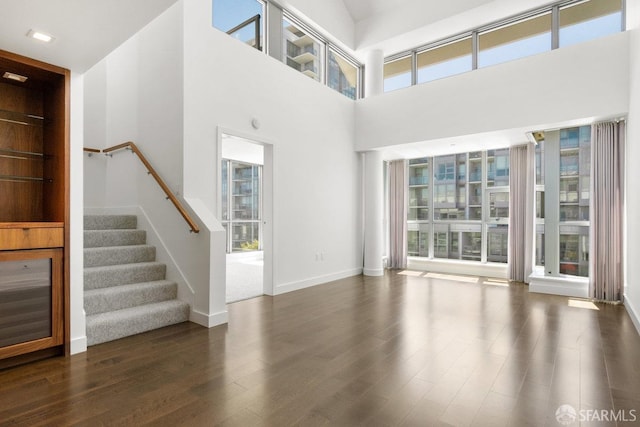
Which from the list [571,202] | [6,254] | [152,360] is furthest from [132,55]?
[571,202]

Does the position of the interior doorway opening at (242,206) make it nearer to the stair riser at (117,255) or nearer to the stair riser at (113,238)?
the stair riser at (113,238)

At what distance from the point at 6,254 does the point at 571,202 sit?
22.6 feet

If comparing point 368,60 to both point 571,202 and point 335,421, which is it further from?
point 335,421

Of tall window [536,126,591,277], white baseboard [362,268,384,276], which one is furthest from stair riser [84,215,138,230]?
tall window [536,126,591,277]

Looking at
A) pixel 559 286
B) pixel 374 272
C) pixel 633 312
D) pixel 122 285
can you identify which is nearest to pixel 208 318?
pixel 122 285

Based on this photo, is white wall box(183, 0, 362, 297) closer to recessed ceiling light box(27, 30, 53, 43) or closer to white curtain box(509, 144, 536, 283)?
recessed ceiling light box(27, 30, 53, 43)

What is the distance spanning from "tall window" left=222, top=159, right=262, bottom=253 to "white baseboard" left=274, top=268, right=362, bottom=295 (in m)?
4.23

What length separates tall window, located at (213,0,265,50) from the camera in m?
4.79

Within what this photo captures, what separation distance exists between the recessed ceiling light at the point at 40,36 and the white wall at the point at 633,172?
5.57 meters

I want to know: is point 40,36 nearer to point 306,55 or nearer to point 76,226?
point 76,226

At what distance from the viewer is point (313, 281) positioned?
5930 millimetres

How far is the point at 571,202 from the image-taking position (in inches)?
214

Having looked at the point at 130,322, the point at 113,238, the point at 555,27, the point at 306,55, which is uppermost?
Answer: the point at 555,27

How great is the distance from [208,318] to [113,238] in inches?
67.3
